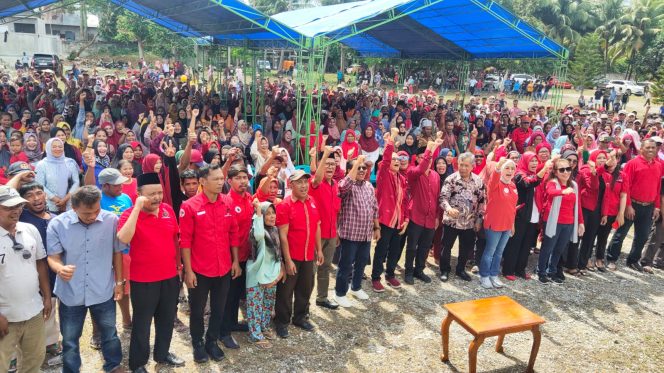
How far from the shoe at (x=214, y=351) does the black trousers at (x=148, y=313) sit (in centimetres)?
38

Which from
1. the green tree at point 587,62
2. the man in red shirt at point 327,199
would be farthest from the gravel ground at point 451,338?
the green tree at point 587,62

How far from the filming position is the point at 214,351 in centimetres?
383

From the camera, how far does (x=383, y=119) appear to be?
11.1m

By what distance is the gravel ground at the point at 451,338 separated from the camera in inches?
156

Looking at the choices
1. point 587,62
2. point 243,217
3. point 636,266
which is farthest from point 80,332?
point 587,62

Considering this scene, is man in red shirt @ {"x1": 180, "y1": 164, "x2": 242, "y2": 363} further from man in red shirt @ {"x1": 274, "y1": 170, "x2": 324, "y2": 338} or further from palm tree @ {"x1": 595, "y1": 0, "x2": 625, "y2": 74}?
palm tree @ {"x1": 595, "y1": 0, "x2": 625, "y2": 74}

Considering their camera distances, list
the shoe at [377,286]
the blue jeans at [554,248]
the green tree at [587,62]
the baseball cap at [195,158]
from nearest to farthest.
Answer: the baseball cap at [195,158] < the shoe at [377,286] < the blue jeans at [554,248] < the green tree at [587,62]

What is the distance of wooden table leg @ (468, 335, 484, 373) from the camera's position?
3.62 meters

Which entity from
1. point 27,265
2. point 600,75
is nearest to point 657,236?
point 27,265

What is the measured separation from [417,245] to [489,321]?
2.01m

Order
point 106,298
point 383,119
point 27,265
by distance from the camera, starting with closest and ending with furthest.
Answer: point 27,265, point 106,298, point 383,119

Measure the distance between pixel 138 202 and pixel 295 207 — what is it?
1.38m

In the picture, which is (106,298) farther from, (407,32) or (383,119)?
(407,32)

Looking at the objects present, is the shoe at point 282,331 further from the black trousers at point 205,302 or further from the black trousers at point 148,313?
the black trousers at point 148,313
